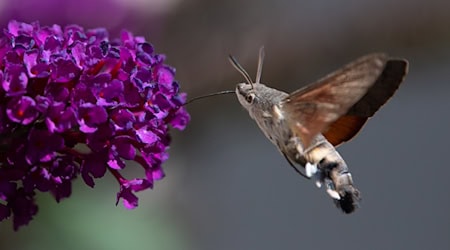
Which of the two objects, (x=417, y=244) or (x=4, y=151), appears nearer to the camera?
(x=4, y=151)

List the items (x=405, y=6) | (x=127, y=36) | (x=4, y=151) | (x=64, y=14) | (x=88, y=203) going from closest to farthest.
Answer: (x=4, y=151) → (x=127, y=36) → (x=88, y=203) → (x=64, y=14) → (x=405, y=6)

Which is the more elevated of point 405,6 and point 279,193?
point 405,6

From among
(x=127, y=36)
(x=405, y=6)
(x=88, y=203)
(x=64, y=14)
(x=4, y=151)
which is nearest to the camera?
(x=4, y=151)

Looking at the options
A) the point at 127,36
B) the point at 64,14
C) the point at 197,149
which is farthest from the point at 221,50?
the point at 127,36

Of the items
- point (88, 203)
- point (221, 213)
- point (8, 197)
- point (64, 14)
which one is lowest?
point (221, 213)

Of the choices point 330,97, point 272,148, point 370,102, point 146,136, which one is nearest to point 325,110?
point 330,97

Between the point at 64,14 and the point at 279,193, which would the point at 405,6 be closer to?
the point at 279,193

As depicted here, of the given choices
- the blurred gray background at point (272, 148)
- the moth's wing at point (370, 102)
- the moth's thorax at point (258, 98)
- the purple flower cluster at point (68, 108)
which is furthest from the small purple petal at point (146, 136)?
the blurred gray background at point (272, 148)

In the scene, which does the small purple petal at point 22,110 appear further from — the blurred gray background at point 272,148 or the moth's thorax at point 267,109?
the blurred gray background at point 272,148
